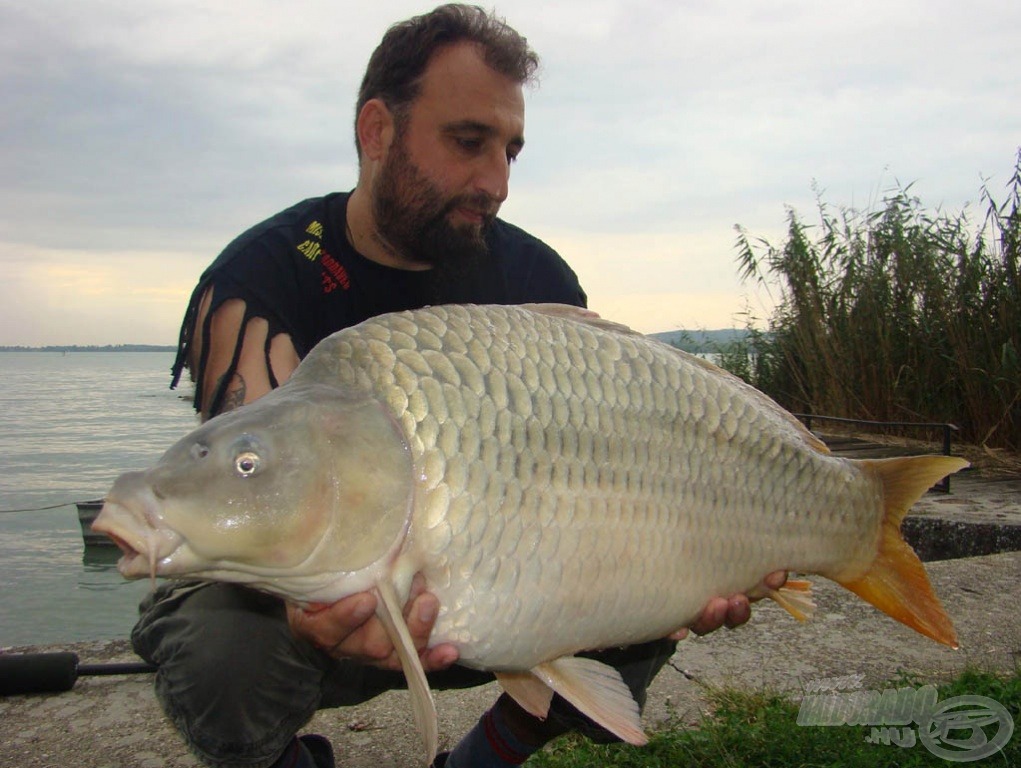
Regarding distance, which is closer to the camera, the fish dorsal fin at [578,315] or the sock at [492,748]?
the fish dorsal fin at [578,315]

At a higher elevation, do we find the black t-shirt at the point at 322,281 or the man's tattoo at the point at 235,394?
the black t-shirt at the point at 322,281

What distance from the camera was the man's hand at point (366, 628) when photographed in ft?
3.95

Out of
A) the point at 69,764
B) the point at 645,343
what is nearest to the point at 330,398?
the point at 645,343

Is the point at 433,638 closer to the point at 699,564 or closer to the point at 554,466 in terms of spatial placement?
the point at 554,466

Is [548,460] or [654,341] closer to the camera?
[548,460]

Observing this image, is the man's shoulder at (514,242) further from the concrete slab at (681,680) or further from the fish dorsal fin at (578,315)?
the concrete slab at (681,680)

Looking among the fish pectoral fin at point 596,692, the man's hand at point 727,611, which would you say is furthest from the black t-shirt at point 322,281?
the man's hand at point 727,611

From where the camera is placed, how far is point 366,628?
4.11ft

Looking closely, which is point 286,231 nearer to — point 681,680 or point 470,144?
point 470,144

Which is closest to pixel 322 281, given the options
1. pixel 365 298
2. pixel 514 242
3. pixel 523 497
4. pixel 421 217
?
pixel 365 298

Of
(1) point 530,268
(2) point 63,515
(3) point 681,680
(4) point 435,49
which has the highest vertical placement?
(4) point 435,49

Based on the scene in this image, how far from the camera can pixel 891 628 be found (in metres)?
2.47

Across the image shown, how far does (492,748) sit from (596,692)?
0.42m

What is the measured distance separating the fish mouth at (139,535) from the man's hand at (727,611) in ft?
2.89
